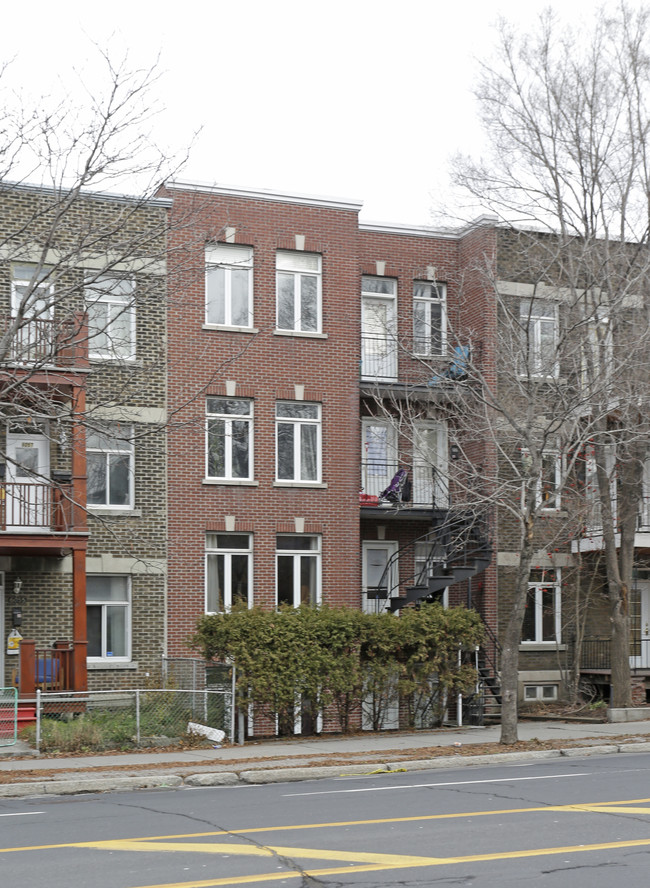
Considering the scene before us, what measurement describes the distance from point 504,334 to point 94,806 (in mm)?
14541

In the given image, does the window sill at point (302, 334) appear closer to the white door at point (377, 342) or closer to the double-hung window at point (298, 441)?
the white door at point (377, 342)

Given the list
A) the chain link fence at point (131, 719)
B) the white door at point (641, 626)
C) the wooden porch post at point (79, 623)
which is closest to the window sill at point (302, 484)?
the wooden porch post at point (79, 623)

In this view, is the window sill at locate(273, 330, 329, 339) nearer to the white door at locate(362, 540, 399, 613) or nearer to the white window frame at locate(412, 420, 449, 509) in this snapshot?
the white window frame at locate(412, 420, 449, 509)

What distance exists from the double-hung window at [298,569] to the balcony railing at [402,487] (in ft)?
5.66

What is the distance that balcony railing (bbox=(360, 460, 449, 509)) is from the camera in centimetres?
2691

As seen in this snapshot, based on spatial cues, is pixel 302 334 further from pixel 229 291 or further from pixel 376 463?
pixel 376 463

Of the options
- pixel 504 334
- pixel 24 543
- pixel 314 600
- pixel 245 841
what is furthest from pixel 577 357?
pixel 245 841

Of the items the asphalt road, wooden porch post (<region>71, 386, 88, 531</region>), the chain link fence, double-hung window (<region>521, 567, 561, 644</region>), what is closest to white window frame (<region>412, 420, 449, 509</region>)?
double-hung window (<region>521, 567, 561, 644</region>)

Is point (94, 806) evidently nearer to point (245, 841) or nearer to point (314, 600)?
point (245, 841)

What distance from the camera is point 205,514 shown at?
1006 inches

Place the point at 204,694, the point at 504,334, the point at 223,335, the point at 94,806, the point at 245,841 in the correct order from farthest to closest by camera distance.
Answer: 1. the point at 223,335
2. the point at 504,334
3. the point at 204,694
4. the point at 94,806
5. the point at 245,841

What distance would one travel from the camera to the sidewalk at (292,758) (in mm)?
14703

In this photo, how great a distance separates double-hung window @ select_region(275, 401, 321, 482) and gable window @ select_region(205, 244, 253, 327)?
7.26 feet

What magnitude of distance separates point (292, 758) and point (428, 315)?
14126 mm
